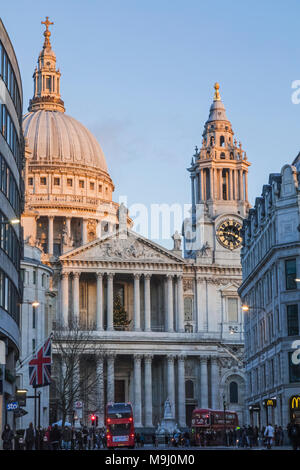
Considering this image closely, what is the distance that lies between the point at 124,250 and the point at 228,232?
52.1 feet

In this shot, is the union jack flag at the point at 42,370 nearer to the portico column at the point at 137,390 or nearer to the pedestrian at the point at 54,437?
the pedestrian at the point at 54,437

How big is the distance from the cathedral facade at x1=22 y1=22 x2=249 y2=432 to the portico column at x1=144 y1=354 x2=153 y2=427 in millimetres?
129

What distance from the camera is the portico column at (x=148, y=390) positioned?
416 ft

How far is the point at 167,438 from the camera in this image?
93.7m

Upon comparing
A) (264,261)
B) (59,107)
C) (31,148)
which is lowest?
(264,261)

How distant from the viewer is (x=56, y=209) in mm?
159250

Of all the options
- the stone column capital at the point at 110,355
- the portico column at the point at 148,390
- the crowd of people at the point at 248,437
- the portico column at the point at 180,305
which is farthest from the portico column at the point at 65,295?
the crowd of people at the point at 248,437

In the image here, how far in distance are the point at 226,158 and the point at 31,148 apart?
1546 inches

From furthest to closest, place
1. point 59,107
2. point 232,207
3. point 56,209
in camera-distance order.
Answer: point 59,107 → point 56,209 → point 232,207

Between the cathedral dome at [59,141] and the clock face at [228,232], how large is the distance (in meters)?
38.8

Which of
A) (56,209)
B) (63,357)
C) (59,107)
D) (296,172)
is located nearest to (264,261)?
(296,172)

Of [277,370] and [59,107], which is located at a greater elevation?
[59,107]
